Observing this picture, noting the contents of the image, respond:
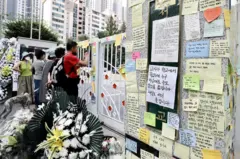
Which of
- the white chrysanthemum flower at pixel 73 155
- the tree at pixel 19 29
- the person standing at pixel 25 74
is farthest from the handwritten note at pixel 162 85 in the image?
the tree at pixel 19 29

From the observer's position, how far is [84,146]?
0.99 metres

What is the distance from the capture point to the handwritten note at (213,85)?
2.74 ft

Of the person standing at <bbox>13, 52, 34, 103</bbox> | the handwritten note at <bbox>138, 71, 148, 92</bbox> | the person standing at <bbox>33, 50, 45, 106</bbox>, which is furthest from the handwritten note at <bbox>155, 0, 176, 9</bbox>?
the person standing at <bbox>13, 52, 34, 103</bbox>

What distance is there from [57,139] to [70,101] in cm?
19

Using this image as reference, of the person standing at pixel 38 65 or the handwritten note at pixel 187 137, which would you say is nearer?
the handwritten note at pixel 187 137

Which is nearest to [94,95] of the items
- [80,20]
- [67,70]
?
[67,70]

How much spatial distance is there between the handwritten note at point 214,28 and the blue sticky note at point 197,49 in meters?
0.03

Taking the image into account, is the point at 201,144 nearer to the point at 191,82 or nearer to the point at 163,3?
the point at 191,82

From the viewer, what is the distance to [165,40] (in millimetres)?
1041

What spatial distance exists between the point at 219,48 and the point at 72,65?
7.76ft

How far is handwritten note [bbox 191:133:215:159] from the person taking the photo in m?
0.88

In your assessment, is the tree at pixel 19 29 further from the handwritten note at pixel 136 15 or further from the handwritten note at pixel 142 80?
the handwritten note at pixel 142 80

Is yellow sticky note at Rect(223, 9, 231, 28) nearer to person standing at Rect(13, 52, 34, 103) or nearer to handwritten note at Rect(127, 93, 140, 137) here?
handwritten note at Rect(127, 93, 140, 137)

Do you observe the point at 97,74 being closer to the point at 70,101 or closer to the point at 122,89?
the point at 122,89
